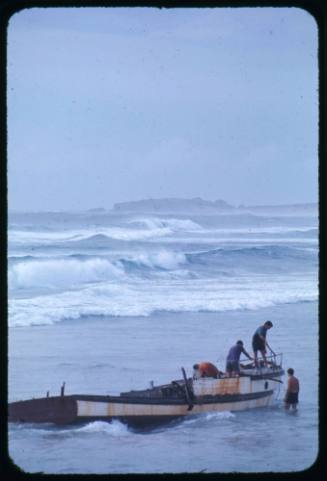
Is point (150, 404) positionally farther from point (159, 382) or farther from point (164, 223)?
point (164, 223)

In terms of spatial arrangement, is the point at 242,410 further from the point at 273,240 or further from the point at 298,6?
the point at 298,6

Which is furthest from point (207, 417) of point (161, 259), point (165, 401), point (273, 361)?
point (161, 259)

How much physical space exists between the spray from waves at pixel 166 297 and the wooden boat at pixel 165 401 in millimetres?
175

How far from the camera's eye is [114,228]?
1756 millimetres

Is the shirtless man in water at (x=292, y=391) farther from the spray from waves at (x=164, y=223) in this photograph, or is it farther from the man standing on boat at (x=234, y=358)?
the spray from waves at (x=164, y=223)

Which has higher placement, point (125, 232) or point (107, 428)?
point (125, 232)

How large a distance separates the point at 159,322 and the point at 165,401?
0.20m

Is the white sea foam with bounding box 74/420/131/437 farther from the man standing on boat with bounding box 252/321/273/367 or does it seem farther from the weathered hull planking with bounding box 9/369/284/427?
the man standing on boat with bounding box 252/321/273/367

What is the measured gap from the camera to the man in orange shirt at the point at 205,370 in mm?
1757

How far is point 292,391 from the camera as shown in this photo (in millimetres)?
1730

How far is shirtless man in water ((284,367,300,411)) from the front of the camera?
1.72m

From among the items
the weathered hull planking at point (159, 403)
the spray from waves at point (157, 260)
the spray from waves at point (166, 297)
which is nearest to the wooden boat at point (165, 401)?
the weathered hull planking at point (159, 403)
